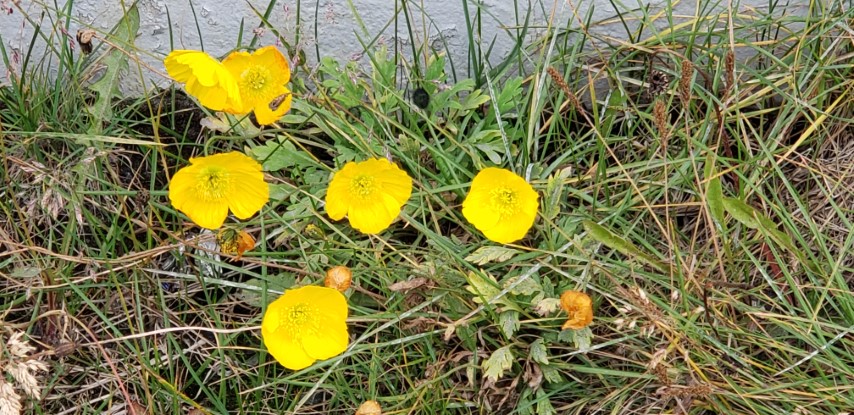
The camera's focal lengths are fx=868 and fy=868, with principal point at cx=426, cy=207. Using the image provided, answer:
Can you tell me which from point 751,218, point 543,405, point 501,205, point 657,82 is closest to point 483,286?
point 501,205

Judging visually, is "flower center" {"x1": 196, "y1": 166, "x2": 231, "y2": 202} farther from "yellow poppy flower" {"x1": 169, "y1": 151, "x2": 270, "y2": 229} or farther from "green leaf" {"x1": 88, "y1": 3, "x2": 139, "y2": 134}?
"green leaf" {"x1": 88, "y1": 3, "x2": 139, "y2": 134}

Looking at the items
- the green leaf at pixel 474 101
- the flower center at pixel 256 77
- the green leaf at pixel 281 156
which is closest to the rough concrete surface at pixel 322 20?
the green leaf at pixel 474 101

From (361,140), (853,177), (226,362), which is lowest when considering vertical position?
(226,362)

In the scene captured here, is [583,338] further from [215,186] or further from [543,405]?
[215,186]

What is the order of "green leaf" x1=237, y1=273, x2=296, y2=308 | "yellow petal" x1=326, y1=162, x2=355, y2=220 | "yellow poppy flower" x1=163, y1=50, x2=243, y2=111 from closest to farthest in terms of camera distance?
"yellow poppy flower" x1=163, y1=50, x2=243, y2=111 → "yellow petal" x1=326, y1=162, x2=355, y2=220 → "green leaf" x1=237, y1=273, x2=296, y2=308

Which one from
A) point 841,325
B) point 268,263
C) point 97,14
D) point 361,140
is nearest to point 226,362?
point 268,263

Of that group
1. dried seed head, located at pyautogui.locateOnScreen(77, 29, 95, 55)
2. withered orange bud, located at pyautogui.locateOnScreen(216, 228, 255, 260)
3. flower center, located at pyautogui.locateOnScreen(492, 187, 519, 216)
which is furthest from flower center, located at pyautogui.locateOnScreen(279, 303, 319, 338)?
dried seed head, located at pyautogui.locateOnScreen(77, 29, 95, 55)

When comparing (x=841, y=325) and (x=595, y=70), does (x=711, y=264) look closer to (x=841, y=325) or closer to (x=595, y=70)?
(x=841, y=325)

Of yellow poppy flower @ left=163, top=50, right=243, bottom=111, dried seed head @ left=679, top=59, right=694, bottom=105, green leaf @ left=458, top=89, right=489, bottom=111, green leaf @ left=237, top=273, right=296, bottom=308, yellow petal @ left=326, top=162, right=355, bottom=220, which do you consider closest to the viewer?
dried seed head @ left=679, top=59, right=694, bottom=105
